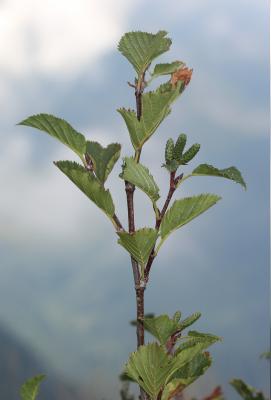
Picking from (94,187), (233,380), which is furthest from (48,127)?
(233,380)

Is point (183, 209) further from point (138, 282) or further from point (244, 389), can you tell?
point (244, 389)

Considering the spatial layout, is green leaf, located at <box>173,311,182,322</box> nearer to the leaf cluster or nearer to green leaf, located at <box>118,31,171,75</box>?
the leaf cluster

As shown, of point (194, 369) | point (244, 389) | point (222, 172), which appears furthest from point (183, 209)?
point (244, 389)

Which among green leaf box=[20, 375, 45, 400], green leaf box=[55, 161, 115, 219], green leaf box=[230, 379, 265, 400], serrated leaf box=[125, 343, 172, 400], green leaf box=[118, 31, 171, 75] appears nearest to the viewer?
serrated leaf box=[125, 343, 172, 400]

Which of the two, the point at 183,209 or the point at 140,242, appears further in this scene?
the point at 183,209

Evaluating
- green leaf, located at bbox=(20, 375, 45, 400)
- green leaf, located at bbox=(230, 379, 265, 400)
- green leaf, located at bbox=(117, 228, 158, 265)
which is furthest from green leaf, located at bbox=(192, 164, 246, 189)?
green leaf, located at bbox=(230, 379, 265, 400)
